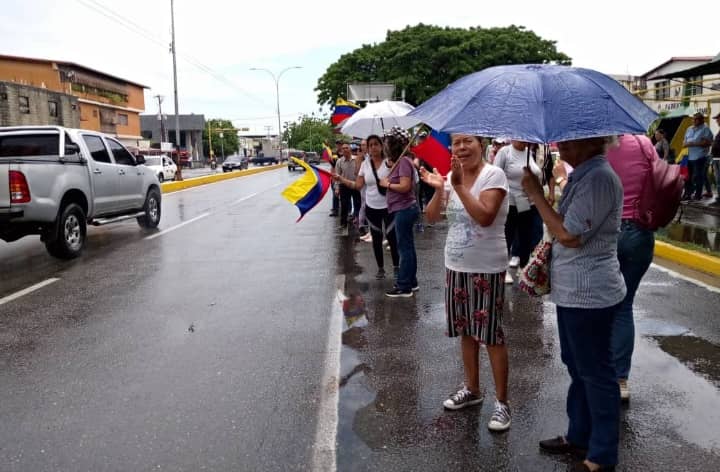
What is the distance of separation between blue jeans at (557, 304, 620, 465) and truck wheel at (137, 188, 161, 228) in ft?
34.8

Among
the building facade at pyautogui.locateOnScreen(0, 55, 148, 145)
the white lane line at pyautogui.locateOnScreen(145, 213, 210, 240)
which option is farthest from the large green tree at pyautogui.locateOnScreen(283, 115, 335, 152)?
the white lane line at pyautogui.locateOnScreen(145, 213, 210, 240)

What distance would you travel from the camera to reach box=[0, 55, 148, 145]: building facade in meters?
56.8

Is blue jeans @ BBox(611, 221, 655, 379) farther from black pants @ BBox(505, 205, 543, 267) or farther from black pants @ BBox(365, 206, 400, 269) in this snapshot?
black pants @ BBox(365, 206, 400, 269)

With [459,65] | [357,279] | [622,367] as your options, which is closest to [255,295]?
[357,279]

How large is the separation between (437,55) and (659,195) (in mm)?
35965

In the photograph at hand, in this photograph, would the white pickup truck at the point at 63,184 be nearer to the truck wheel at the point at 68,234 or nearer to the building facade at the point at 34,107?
the truck wheel at the point at 68,234

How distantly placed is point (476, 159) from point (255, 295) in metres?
3.88

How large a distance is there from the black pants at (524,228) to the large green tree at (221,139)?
10373 cm

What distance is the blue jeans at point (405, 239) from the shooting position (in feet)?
20.2

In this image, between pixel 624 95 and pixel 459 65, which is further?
pixel 459 65

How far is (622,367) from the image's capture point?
3721 millimetres

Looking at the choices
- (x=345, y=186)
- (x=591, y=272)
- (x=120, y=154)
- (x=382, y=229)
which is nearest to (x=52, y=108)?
(x=120, y=154)

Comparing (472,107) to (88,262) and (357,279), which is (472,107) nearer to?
(357,279)

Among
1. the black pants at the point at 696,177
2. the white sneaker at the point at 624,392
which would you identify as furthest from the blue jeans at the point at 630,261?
the black pants at the point at 696,177
